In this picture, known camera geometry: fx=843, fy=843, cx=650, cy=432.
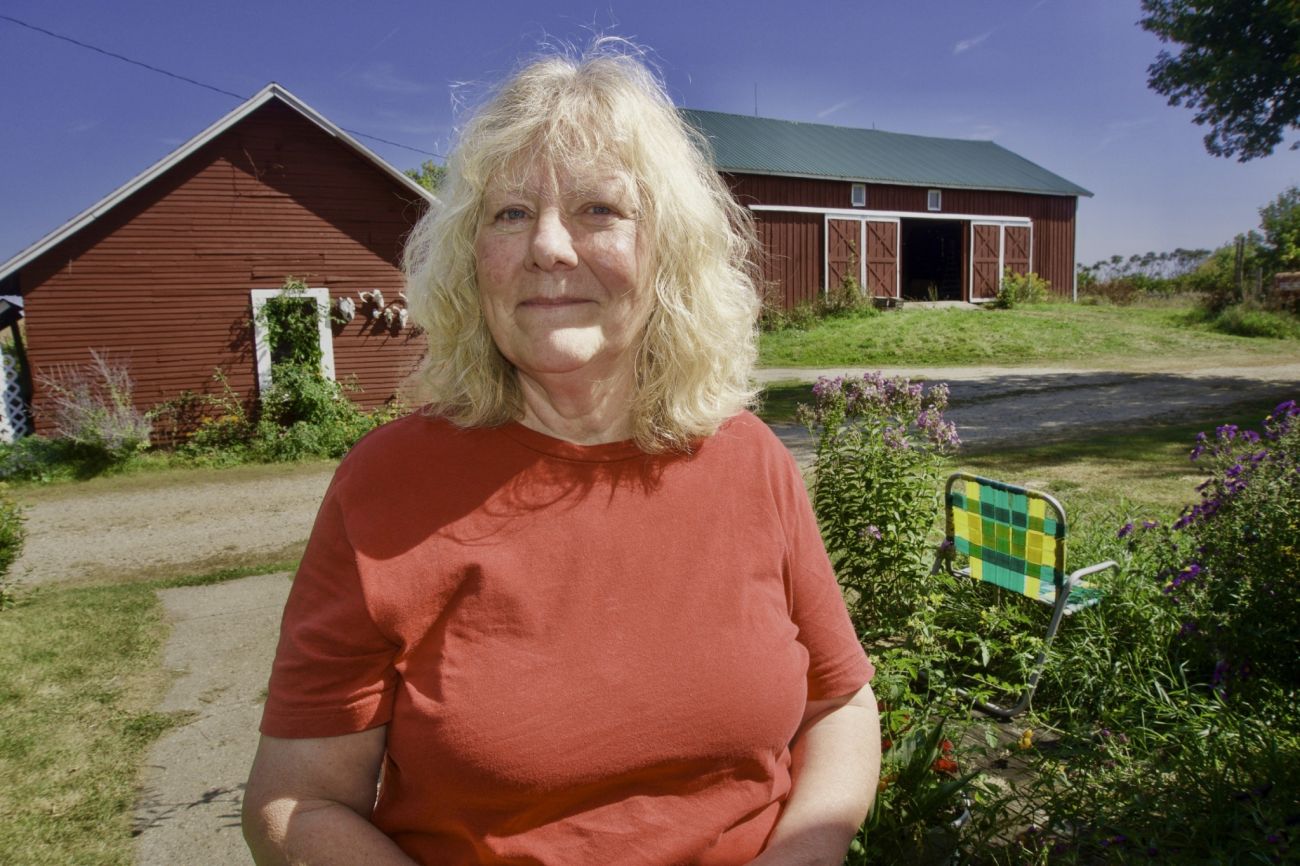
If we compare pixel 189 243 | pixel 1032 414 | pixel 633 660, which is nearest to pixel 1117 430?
pixel 1032 414

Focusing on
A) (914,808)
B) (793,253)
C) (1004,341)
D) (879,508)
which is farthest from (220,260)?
(1004,341)

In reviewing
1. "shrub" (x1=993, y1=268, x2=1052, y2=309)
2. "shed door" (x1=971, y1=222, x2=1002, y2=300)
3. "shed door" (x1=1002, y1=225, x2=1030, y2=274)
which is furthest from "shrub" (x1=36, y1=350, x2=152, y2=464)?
"shed door" (x1=1002, y1=225, x2=1030, y2=274)

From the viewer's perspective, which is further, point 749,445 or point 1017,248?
point 1017,248

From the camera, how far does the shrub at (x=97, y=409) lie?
12531 mm

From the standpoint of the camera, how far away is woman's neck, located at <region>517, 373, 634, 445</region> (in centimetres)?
170

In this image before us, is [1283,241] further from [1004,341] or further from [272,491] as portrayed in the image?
[272,491]

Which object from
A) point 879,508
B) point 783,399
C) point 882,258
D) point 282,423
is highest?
point 882,258

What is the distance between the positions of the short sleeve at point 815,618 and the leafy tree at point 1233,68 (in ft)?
59.5

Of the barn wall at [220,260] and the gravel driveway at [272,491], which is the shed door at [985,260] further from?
the barn wall at [220,260]

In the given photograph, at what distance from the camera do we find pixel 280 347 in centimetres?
1416

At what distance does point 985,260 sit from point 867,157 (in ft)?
17.3

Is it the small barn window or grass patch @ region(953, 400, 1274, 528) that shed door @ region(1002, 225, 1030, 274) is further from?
the small barn window

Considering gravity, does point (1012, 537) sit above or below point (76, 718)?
above

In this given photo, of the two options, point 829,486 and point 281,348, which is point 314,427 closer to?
point 281,348
